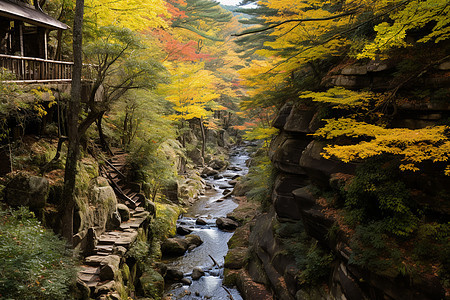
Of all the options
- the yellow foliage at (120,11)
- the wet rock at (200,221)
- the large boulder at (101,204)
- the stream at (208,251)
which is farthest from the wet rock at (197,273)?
the yellow foliage at (120,11)

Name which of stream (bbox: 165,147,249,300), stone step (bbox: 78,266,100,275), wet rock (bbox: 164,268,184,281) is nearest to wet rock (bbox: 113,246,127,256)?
stone step (bbox: 78,266,100,275)

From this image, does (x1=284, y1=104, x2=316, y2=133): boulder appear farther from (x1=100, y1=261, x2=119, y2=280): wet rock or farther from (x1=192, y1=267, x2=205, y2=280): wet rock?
(x1=100, y1=261, x2=119, y2=280): wet rock

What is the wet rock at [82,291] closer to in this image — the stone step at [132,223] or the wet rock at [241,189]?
the stone step at [132,223]

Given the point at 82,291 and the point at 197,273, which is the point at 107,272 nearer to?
the point at 82,291

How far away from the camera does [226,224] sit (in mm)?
18703

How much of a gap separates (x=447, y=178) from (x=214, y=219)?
50.4 ft

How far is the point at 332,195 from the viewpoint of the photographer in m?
9.29

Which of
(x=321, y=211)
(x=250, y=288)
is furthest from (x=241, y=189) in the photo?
(x=321, y=211)

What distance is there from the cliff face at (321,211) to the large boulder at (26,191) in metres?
8.30

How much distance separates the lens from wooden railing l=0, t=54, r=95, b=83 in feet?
30.6

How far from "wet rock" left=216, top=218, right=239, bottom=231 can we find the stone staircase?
217 inches

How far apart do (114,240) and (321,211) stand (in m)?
7.81

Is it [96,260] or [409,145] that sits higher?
[409,145]

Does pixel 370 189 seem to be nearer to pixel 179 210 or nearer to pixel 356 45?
pixel 356 45
